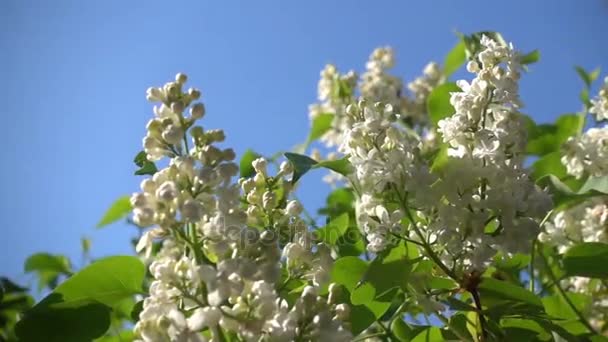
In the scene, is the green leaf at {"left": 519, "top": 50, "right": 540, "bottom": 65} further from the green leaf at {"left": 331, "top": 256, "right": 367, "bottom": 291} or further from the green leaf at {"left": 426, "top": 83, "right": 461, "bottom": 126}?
the green leaf at {"left": 331, "top": 256, "right": 367, "bottom": 291}

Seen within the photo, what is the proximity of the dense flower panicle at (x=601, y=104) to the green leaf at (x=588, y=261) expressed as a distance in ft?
1.63

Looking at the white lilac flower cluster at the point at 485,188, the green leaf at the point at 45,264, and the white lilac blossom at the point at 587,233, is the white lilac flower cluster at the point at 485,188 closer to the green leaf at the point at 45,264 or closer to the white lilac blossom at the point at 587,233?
the white lilac blossom at the point at 587,233

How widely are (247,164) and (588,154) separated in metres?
0.73

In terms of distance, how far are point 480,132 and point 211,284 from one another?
0.47 meters

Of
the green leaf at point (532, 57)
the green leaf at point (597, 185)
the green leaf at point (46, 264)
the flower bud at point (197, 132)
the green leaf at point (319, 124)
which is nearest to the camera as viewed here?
the flower bud at point (197, 132)

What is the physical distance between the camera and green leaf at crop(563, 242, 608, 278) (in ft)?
3.55

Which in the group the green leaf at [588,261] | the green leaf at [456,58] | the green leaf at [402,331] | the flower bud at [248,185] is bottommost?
the green leaf at [402,331]

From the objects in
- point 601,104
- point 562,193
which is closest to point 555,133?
point 601,104

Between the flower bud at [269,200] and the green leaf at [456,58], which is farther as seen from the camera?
the green leaf at [456,58]

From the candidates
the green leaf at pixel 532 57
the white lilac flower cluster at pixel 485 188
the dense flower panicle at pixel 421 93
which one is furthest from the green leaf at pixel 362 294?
the dense flower panicle at pixel 421 93

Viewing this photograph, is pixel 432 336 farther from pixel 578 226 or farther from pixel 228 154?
pixel 578 226

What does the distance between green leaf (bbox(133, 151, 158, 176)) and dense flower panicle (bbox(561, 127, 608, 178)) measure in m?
Result: 0.93

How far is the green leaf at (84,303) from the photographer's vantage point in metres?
0.90

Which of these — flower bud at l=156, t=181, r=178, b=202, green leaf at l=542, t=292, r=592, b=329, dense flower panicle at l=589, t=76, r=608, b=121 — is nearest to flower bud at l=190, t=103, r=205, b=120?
flower bud at l=156, t=181, r=178, b=202
